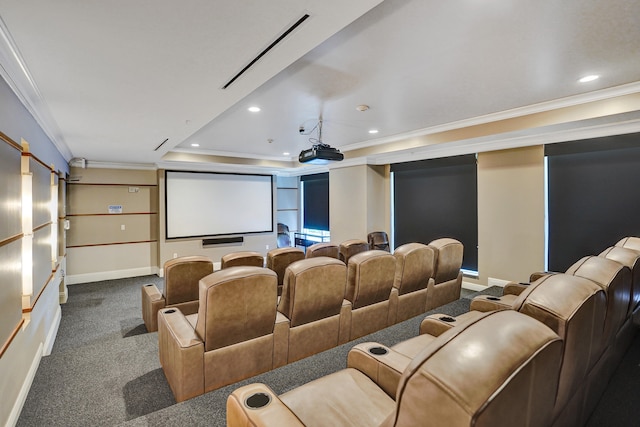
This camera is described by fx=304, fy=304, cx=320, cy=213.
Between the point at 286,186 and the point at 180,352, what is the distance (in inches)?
341

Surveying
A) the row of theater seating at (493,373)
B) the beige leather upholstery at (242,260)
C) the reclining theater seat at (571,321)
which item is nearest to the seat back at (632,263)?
the row of theater seating at (493,373)

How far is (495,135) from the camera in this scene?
4.38 m

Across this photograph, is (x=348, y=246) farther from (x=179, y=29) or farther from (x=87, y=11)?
(x=87, y=11)

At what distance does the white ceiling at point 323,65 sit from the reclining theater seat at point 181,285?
1.64 m

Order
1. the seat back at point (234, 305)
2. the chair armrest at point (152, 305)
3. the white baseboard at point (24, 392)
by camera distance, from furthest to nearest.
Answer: the chair armrest at point (152, 305)
the white baseboard at point (24, 392)
the seat back at point (234, 305)

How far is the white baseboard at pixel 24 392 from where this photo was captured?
84.2 inches

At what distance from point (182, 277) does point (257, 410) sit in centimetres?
249

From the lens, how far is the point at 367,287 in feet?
9.20

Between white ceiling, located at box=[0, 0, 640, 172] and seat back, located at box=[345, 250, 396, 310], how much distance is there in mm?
1733

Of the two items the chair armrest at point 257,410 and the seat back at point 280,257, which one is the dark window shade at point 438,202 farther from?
the chair armrest at point 257,410

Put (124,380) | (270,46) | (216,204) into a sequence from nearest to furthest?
(270,46), (124,380), (216,204)

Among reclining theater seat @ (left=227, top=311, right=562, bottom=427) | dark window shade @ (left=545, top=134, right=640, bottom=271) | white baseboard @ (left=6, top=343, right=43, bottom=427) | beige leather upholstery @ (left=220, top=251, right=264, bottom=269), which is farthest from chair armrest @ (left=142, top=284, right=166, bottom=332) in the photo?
dark window shade @ (left=545, top=134, right=640, bottom=271)

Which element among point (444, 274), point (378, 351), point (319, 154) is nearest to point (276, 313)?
point (378, 351)

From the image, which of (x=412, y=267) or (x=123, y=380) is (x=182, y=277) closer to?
(x=123, y=380)
